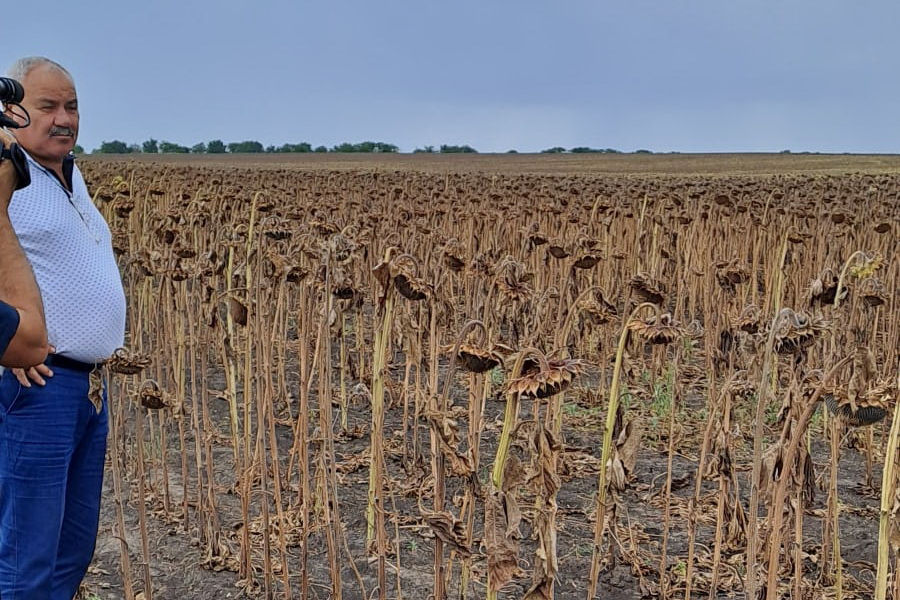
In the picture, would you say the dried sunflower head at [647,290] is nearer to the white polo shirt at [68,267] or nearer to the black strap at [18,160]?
the white polo shirt at [68,267]

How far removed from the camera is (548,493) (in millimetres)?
1936

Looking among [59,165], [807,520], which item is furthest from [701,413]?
[59,165]

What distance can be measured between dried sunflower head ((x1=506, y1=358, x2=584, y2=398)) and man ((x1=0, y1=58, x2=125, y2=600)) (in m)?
1.34

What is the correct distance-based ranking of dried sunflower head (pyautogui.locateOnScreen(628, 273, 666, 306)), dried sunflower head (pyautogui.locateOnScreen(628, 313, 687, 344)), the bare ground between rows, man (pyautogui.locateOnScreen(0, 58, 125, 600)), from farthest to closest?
the bare ground between rows < dried sunflower head (pyautogui.locateOnScreen(628, 273, 666, 306)) < dried sunflower head (pyautogui.locateOnScreen(628, 313, 687, 344)) < man (pyautogui.locateOnScreen(0, 58, 125, 600))

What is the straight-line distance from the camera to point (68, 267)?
240 cm

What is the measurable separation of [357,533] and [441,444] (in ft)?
7.66

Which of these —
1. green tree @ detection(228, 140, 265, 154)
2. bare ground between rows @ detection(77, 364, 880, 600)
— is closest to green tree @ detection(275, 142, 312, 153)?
green tree @ detection(228, 140, 265, 154)

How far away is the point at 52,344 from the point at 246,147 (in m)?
77.4

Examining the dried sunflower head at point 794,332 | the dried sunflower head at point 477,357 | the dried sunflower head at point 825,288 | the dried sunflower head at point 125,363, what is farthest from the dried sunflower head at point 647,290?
the dried sunflower head at point 125,363

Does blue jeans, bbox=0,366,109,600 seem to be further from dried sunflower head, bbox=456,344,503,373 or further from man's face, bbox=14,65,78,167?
dried sunflower head, bbox=456,344,503,373

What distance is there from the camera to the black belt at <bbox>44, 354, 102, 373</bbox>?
2.43 m

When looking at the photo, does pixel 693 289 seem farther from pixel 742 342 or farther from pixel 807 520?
pixel 742 342

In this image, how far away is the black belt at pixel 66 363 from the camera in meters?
2.43

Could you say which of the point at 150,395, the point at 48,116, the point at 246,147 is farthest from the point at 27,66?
the point at 246,147
